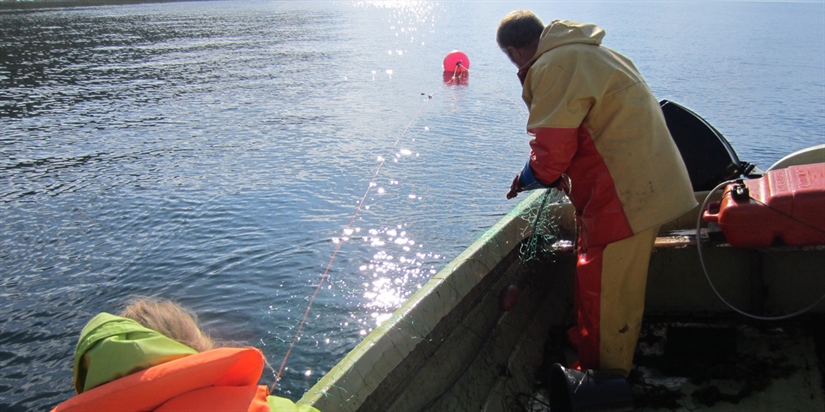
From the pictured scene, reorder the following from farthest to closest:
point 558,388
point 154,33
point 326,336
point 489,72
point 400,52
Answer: point 154,33 < point 400,52 < point 489,72 < point 326,336 < point 558,388

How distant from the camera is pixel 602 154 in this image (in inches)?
119

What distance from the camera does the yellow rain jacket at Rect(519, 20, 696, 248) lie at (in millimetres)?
2895

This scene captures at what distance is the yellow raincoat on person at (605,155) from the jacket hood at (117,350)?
5.92ft

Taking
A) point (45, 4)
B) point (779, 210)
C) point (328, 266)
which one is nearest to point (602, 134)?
point (779, 210)

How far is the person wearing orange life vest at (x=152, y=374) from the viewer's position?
1790mm

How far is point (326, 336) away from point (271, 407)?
3.78 metres

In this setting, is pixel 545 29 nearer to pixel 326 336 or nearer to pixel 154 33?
pixel 326 336

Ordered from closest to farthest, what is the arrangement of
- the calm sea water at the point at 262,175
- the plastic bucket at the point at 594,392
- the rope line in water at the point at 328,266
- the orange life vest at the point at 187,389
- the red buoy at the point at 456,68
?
the orange life vest at the point at 187,389, the plastic bucket at the point at 594,392, the rope line in water at the point at 328,266, the calm sea water at the point at 262,175, the red buoy at the point at 456,68

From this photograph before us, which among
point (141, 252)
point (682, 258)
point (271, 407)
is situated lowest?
point (141, 252)

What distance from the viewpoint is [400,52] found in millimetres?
27141

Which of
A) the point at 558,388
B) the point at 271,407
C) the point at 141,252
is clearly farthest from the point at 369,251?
the point at 271,407

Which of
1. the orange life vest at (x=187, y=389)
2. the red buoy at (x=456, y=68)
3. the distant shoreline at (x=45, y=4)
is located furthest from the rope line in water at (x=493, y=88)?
the distant shoreline at (x=45, y=4)

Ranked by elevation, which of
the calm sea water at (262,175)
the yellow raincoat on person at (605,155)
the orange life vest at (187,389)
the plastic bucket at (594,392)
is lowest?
the calm sea water at (262,175)

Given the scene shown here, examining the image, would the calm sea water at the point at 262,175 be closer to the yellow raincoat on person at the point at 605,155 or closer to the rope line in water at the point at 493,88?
the rope line in water at the point at 493,88
